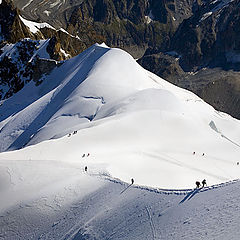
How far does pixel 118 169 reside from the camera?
3142 cm

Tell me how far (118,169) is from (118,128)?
12285 millimetres

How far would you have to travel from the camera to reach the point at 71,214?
80.1 feet

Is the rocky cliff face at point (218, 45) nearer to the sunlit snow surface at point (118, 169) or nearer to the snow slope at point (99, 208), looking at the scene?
the sunlit snow surface at point (118, 169)

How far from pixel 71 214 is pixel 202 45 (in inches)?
7413

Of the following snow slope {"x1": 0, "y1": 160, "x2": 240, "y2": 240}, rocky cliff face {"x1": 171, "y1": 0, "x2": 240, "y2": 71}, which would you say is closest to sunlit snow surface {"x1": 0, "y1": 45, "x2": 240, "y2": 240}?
snow slope {"x1": 0, "y1": 160, "x2": 240, "y2": 240}

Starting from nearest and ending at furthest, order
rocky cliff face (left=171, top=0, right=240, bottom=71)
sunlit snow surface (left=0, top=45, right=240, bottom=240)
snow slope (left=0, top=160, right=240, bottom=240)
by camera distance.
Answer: snow slope (left=0, top=160, right=240, bottom=240)
sunlit snow surface (left=0, top=45, right=240, bottom=240)
rocky cliff face (left=171, top=0, right=240, bottom=71)

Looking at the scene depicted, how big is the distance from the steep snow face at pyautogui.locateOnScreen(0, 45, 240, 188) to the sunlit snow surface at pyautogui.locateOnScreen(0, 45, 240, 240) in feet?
0.55

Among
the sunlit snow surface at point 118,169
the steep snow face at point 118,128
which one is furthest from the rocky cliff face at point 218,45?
the sunlit snow surface at point 118,169

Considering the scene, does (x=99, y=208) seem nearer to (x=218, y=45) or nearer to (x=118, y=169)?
(x=118, y=169)

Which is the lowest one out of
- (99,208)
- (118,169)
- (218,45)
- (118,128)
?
(218,45)

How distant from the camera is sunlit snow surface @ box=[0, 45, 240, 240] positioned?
20516 mm

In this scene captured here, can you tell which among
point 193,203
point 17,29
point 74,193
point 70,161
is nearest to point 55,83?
point 17,29

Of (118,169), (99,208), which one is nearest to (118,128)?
(118,169)

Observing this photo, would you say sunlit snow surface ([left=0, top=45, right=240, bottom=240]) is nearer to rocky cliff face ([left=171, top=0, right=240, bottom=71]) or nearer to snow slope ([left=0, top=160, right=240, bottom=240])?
snow slope ([left=0, top=160, right=240, bottom=240])
